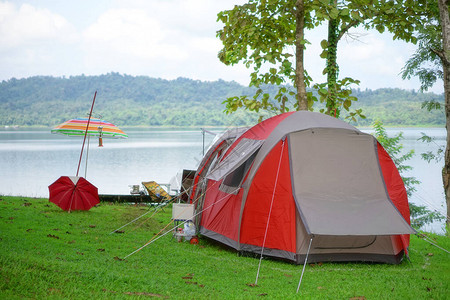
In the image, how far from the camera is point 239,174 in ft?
23.4

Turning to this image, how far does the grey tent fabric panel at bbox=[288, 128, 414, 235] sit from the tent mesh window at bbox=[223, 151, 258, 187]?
2.42ft

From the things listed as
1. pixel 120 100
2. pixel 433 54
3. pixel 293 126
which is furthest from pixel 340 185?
pixel 120 100

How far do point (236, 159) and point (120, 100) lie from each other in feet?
259

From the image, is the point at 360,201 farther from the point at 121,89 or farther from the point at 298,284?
the point at 121,89

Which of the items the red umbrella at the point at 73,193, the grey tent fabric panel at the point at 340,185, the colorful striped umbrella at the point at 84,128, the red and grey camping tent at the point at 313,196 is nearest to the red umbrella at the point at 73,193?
the red umbrella at the point at 73,193

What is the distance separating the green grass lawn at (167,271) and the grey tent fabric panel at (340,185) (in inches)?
22.8

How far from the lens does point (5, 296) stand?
398 centimetres

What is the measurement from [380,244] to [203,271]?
2588 millimetres

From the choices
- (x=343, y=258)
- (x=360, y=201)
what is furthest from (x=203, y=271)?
(x=360, y=201)

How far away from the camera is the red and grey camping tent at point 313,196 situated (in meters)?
6.26

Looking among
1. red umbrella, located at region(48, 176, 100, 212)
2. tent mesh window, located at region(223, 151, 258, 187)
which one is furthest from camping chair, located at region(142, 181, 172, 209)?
tent mesh window, located at region(223, 151, 258, 187)

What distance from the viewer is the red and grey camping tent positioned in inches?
246

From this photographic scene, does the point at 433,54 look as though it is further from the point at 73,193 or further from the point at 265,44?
the point at 73,193

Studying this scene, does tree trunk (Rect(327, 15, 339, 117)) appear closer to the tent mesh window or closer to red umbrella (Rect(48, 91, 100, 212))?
→ the tent mesh window
